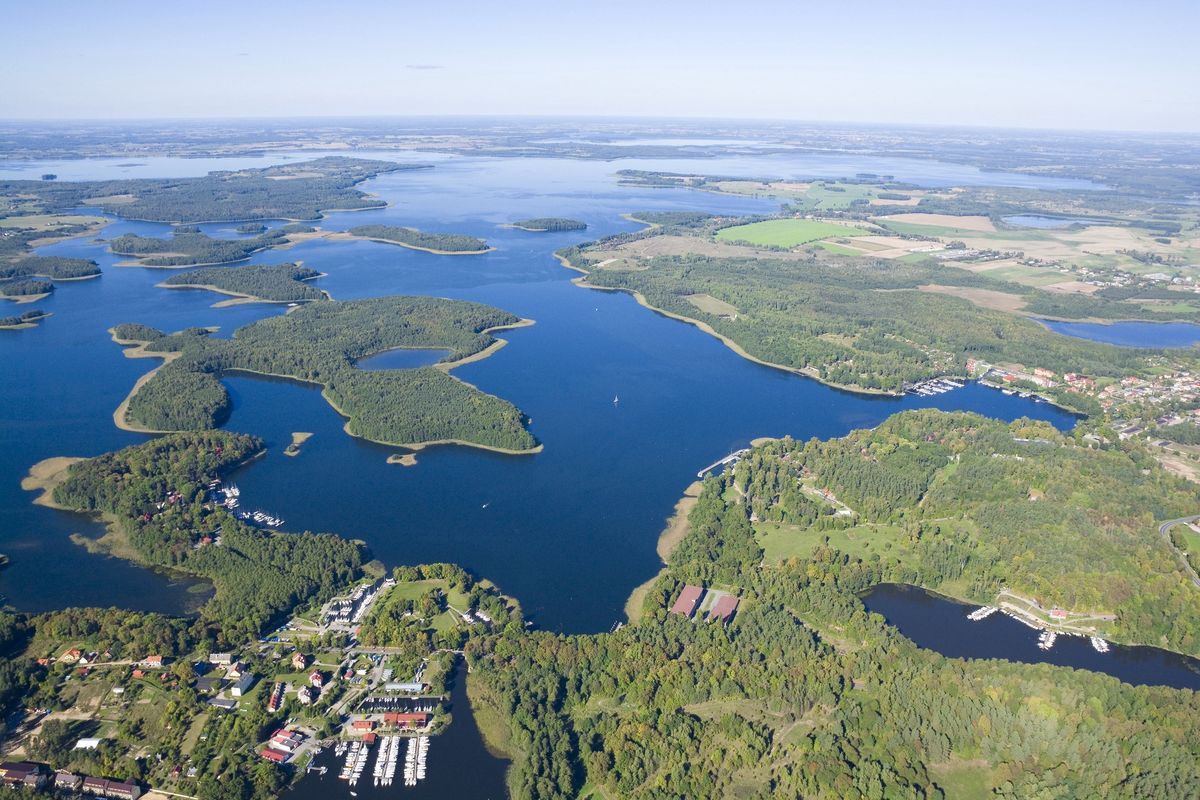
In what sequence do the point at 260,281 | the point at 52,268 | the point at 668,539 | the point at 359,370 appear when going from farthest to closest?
the point at 52,268 → the point at 260,281 → the point at 359,370 → the point at 668,539

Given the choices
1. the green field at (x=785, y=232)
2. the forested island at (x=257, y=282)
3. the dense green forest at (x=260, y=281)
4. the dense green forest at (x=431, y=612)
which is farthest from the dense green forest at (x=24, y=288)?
the green field at (x=785, y=232)

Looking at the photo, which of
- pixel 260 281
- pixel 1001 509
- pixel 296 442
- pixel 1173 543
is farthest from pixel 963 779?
pixel 260 281

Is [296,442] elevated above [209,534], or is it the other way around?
[296,442]

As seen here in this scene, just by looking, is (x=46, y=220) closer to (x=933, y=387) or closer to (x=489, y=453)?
(x=489, y=453)

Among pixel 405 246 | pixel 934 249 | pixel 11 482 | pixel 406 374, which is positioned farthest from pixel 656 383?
pixel 934 249

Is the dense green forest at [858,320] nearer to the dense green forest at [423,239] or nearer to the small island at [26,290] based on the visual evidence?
the dense green forest at [423,239]

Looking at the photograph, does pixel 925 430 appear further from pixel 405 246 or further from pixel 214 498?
pixel 405 246
